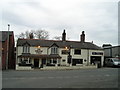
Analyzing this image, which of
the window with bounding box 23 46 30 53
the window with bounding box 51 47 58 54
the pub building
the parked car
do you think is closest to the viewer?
the parked car

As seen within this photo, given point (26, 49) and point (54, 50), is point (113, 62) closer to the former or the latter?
point (54, 50)

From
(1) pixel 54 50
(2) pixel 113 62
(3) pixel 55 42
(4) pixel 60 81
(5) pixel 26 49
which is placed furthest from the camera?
(3) pixel 55 42

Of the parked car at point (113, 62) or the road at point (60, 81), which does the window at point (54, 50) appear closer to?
the parked car at point (113, 62)

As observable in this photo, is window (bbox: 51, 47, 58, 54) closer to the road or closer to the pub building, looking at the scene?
the pub building

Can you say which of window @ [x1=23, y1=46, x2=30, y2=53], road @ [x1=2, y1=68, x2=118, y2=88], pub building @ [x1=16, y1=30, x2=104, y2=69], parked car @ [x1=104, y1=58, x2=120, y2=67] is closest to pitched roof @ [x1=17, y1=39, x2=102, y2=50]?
pub building @ [x1=16, y1=30, x2=104, y2=69]

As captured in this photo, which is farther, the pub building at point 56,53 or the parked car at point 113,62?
the pub building at point 56,53

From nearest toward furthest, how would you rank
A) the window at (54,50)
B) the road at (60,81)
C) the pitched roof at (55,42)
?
the road at (60,81) < the pitched roof at (55,42) < the window at (54,50)

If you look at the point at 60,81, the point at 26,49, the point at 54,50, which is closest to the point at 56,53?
the point at 54,50

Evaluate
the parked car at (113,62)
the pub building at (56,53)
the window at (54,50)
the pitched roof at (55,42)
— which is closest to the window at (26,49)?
the pub building at (56,53)

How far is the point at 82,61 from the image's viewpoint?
4988 cm

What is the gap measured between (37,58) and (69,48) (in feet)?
25.7

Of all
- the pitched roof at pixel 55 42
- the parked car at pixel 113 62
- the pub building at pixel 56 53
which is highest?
the pitched roof at pixel 55 42

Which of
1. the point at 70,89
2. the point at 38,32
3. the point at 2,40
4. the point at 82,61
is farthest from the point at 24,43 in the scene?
the point at 70,89

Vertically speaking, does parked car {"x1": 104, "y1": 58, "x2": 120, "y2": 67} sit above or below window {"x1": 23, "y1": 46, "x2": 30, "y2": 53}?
below
